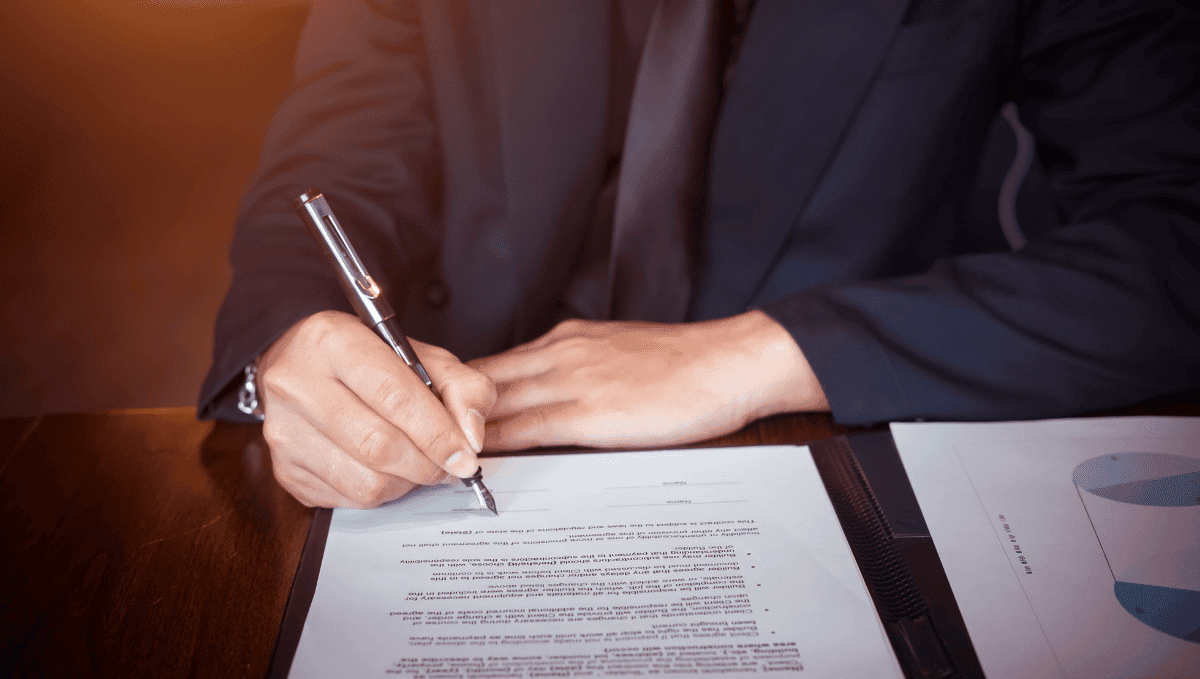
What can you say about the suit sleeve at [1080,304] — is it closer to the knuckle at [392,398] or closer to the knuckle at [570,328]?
the knuckle at [570,328]

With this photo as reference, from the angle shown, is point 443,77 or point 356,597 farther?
point 443,77

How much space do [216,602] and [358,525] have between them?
8cm

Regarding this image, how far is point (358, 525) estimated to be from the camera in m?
0.38

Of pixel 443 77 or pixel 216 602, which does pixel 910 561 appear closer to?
pixel 216 602

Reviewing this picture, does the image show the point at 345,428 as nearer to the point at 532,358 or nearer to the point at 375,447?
the point at 375,447

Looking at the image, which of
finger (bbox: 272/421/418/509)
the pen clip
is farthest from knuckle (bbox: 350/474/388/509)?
the pen clip

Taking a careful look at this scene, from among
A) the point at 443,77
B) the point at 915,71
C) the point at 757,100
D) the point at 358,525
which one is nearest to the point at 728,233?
the point at 757,100

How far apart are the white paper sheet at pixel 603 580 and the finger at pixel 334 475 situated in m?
0.02

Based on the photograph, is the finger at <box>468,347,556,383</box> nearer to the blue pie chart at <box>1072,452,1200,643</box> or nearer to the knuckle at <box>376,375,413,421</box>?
the knuckle at <box>376,375,413,421</box>

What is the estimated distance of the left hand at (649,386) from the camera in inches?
17.8

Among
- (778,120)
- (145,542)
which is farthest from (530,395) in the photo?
(778,120)

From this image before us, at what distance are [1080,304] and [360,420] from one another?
21.8 inches

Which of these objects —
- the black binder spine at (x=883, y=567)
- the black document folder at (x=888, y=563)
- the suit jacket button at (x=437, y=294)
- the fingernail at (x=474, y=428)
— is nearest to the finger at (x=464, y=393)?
the fingernail at (x=474, y=428)

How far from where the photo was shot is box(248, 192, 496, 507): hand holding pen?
0.37 meters
